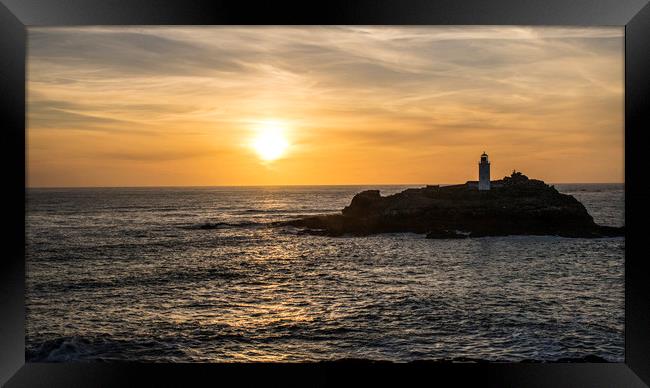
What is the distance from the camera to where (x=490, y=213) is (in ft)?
75.9

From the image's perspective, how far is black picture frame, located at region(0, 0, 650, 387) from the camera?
308 centimetres

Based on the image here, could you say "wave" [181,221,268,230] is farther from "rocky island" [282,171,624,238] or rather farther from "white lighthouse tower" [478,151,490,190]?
"white lighthouse tower" [478,151,490,190]

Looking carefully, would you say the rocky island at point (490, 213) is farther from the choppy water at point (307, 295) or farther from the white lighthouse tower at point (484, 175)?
the choppy water at point (307, 295)

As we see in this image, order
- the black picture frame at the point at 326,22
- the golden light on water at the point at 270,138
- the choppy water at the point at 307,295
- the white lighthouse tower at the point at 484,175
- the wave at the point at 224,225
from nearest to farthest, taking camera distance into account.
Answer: the black picture frame at the point at 326,22 → the choppy water at the point at 307,295 → the white lighthouse tower at the point at 484,175 → the wave at the point at 224,225 → the golden light on water at the point at 270,138

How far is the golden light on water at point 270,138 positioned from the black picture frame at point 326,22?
34.4 meters

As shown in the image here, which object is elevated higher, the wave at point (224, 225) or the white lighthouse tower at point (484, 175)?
the white lighthouse tower at point (484, 175)

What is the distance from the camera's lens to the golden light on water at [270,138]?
38309mm

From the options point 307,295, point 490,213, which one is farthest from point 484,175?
point 307,295

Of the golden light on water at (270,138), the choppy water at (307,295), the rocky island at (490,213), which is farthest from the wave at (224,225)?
the golden light on water at (270,138)

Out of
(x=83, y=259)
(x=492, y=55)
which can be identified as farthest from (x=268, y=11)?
(x=492, y=55)

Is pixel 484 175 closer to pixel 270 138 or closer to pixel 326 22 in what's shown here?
pixel 270 138

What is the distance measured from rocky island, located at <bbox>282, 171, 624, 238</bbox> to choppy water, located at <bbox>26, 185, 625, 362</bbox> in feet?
2.17

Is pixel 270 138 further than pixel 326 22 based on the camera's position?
Yes

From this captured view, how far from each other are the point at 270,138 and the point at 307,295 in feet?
92.5
